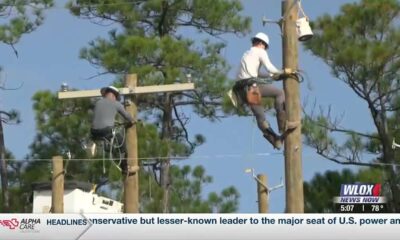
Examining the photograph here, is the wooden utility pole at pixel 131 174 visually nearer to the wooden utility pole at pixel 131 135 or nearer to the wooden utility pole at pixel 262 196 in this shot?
the wooden utility pole at pixel 131 135

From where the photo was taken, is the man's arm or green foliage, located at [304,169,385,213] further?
green foliage, located at [304,169,385,213]

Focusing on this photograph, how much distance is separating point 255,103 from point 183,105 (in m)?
10.8

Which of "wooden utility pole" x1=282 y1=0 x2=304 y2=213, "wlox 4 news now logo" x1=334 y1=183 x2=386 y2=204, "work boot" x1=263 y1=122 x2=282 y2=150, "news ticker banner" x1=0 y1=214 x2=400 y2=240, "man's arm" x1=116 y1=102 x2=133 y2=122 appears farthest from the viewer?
"wlox 4 news now logo" x1=334 y1=183 x2=386 y2=204

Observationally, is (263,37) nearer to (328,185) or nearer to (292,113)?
(292,113)

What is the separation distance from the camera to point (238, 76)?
11148mm

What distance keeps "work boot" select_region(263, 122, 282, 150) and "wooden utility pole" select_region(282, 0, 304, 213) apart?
0.10 meters

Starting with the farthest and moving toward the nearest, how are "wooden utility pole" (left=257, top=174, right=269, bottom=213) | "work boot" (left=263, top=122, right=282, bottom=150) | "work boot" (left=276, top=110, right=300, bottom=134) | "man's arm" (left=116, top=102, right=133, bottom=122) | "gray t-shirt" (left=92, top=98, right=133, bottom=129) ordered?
"wooden utility pole" (left=257, top=174, right=269, bottom=213) → "man's arm" (left=116, top=102, right=133, bottom=122) → "gray t-shirt" (left=92, top=98, right=133, bottom=129) → "work boot" (left=263, top=122, right=282, bottom=150) → "work boot" (left=276, top=110, right=300, bottom=134)

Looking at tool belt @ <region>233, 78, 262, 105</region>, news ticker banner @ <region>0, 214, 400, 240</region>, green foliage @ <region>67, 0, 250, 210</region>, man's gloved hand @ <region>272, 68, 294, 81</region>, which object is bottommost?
news ticker banner @ <region>0, 214, 400, 240</region>

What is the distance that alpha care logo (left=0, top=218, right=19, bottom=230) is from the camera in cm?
905

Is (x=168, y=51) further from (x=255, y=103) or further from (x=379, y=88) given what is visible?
(x=255, y=103)

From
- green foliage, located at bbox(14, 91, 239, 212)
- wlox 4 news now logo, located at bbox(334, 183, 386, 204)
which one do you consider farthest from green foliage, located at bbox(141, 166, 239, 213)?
wlox 4 news now logo, located at bbox(334, 183, 386, 204)

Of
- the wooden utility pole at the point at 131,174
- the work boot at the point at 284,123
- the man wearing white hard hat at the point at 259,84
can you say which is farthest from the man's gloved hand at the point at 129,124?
the work boot at the point at 284,123

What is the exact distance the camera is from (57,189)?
12406 millimetres

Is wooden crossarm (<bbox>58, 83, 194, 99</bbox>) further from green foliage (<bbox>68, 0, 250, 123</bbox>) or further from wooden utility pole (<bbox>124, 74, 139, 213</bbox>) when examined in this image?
green foliage (<bbox>68, 0, 250, 123</bbox>)
